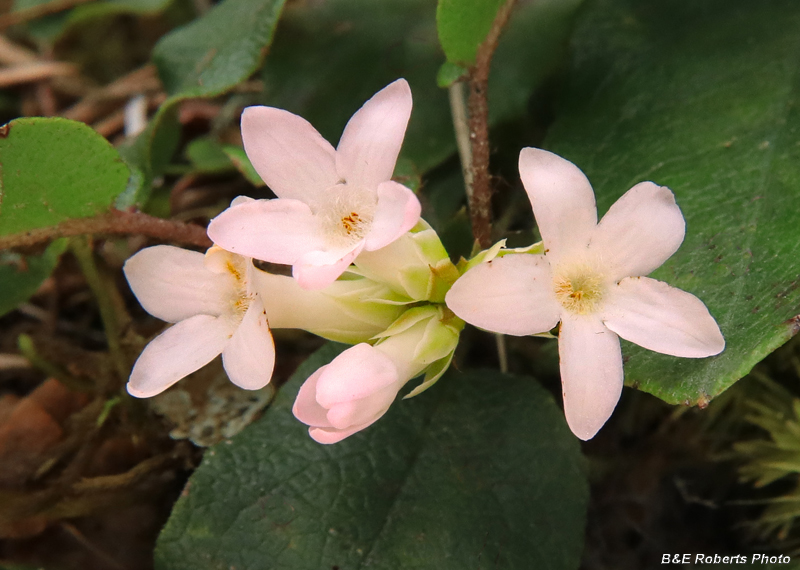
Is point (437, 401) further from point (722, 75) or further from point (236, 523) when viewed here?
point (722, 75)

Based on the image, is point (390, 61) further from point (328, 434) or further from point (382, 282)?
point (328, 434)

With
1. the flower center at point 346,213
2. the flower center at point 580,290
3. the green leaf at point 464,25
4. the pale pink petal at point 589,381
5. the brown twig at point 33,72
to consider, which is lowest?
the brown twig at point 33,72

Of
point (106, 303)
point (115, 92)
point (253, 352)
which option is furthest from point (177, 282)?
point (115, 92)

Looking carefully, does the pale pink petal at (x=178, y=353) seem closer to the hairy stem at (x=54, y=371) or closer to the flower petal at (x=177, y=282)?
the flower petal at (x=177, y=282)

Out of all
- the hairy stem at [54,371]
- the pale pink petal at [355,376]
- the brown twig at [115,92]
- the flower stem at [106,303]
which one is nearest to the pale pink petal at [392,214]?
the pale pink petal at [355,376]

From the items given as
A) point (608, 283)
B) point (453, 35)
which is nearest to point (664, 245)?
point (608, 283)
